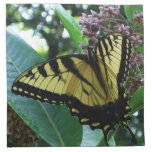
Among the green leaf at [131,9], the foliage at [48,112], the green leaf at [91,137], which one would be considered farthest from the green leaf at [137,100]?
the green leaf at [131,9]

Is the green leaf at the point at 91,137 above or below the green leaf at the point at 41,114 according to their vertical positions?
below

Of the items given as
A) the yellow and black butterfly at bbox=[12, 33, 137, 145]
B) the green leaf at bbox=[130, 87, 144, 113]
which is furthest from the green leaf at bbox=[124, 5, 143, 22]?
the green leaf at bbox=[130, 87, 144, 113]

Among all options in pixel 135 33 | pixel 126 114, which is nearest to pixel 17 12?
pixel 135 33

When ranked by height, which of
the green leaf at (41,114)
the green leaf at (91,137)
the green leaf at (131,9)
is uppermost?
the green leaf at (131,9)

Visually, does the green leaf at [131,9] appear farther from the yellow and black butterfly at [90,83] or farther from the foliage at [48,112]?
the yellow and black butterfly at [90,83]

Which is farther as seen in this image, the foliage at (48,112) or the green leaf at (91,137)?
the green leaf at (91,137)
